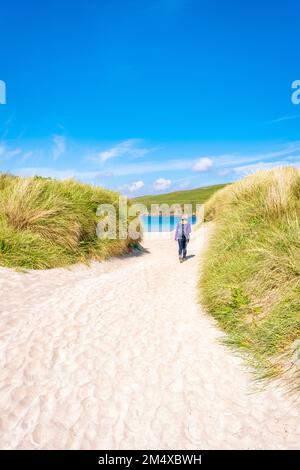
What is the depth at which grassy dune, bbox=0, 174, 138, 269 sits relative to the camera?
33.0 ft

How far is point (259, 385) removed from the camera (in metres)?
4.22

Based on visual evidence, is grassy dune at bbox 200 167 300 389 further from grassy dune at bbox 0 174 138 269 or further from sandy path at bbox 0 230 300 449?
grassy dune at bbox 0 174 138 269

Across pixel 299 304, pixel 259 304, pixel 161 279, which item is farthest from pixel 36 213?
pixel 299 304

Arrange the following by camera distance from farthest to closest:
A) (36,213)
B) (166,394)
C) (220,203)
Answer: (220,203) → (36,213) → (166,394)

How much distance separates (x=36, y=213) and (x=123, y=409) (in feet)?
29.2

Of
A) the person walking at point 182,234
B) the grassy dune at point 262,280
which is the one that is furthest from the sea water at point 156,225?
the grassy dune at point 262,280

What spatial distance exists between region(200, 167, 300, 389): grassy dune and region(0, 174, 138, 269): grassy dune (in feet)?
16.6

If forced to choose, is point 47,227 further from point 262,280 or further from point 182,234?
point 262,280

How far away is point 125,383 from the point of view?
4242 millimetres

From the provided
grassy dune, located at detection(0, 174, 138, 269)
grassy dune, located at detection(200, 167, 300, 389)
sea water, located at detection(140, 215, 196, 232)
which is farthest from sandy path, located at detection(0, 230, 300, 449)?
sea water, located at detection(140, 215, 196, 232)

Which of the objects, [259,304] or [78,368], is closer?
[78,368]

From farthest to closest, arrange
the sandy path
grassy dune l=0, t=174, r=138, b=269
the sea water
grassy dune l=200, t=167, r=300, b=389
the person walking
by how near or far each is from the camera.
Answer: the sea water
the person walking
grassy dune l=0, t=174, r=138, b=269
grassy dune l=200, t=167, r=300, b=389
the sandy path
